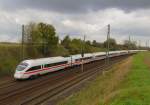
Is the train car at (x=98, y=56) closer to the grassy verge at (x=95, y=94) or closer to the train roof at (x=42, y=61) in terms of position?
the train roof at (x=42, y=61)

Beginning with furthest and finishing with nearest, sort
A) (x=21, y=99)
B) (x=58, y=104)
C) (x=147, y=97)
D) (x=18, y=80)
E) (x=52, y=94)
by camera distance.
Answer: (x=18, y=80), (x=52, y=94), (x=21, y=99), (x=58, y=104), (x=147, y=97)

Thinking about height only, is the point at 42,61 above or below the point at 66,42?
below

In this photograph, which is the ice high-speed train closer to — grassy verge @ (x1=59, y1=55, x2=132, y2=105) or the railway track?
the railway track

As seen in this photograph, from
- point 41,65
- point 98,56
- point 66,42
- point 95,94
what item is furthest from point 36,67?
point 66,42

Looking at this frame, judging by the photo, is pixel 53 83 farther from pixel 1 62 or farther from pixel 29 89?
pixel 1 62

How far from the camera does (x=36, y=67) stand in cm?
4153

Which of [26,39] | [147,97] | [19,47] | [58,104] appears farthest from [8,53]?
[147,97]

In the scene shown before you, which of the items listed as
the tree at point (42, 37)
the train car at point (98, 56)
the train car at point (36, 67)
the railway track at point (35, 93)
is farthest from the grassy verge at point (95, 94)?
the train car at point (98, 56)

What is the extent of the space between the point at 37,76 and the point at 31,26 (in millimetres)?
32525

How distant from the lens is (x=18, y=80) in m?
40.2

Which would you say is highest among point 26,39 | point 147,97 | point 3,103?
point 26,39

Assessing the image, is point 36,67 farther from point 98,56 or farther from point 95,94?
point 98,56

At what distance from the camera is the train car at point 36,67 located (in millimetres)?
39294

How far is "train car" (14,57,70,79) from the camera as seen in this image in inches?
1547
